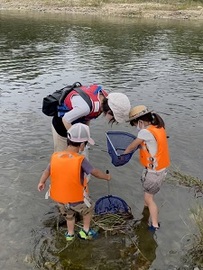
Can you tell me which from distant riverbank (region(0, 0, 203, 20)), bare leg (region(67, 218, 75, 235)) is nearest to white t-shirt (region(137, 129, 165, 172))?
bare leg (region(67, 218, 75, 235))

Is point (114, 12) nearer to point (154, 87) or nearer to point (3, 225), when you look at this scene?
point (154, 87)

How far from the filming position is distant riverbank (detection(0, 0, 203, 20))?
4609 cm

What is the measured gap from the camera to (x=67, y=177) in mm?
5219

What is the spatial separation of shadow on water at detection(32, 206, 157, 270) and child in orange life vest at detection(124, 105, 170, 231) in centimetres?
49

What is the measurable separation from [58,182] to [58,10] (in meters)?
47.9

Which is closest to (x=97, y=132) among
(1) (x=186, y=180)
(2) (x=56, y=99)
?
(1) (x=186, y=180)

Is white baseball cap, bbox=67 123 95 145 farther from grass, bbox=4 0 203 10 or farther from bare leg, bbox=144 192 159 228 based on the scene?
grass, bbox=4 0 203 10

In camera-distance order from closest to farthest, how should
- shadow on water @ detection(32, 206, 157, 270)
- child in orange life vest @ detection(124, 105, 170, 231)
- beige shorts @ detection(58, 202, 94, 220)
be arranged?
1. shadow on water @ detection(32, 206, 157, 270)
2. beige shorts @ detection(58, 202, 94, 220)
3. child in orange life vest @ detection(124, 105, 170, 231)

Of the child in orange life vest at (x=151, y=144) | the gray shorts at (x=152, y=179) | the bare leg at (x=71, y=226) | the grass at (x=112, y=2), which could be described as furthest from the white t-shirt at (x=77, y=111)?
the grass at (x=112, y=2)

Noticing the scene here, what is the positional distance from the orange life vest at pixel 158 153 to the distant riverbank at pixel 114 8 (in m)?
42.1

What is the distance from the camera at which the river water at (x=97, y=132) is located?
5.64m

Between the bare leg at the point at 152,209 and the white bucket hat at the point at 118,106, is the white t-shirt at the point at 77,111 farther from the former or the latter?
the bare leg at the point at 152,209

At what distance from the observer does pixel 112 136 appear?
6699mm

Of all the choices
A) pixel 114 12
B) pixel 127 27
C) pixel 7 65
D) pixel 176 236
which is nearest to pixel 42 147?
pixel 176 236
